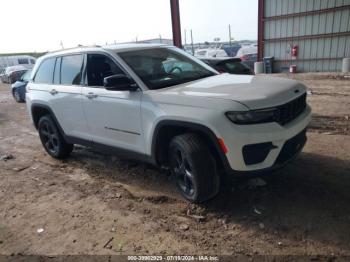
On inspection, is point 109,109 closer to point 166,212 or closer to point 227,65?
→ point 166,212

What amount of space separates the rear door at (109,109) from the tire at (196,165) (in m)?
0.62

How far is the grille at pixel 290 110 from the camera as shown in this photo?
125 inches

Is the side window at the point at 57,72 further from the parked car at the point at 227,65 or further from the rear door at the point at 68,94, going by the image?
the parked car at the point at 227,65

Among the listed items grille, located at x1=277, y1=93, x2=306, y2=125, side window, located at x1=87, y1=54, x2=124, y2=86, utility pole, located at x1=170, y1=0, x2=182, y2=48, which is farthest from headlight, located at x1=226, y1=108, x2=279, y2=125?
utility pole, located at x1=170, y1=0, x2=182, y2=48

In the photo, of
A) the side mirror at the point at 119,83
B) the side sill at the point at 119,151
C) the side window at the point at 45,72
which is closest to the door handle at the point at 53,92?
the side window at the point at 45,72

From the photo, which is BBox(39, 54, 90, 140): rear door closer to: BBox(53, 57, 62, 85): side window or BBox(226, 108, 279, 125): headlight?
BBox(53, 57, 62, 85): side window

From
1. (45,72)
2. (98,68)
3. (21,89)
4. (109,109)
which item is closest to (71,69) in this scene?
(98,68)

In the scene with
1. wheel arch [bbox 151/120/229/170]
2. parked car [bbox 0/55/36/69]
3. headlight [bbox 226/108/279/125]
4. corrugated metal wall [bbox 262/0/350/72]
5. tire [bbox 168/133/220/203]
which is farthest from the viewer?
parked car [bbox 0/55/36/69]

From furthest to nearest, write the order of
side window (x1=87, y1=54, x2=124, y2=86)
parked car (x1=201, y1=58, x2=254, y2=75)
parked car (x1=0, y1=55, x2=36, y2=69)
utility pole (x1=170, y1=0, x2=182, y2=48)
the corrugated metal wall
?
parked car (x1=0, y1=55, x2=36, y2=69)
utility pole (x1=170, y1=0, x2=182, y2=48)
the corrugated metal wall
parked car (x1=201, y1=58, x2=254, y2=75)
side window (x1=87, y1=54, x2=124, y2=86)

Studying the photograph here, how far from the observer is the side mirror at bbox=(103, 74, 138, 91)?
3613 millimetres

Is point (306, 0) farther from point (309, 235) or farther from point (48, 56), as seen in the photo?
point (309, 235)

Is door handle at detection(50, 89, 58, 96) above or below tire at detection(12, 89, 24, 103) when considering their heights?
above

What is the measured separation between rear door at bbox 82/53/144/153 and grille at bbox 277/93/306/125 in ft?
5.17

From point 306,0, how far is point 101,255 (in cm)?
1612
